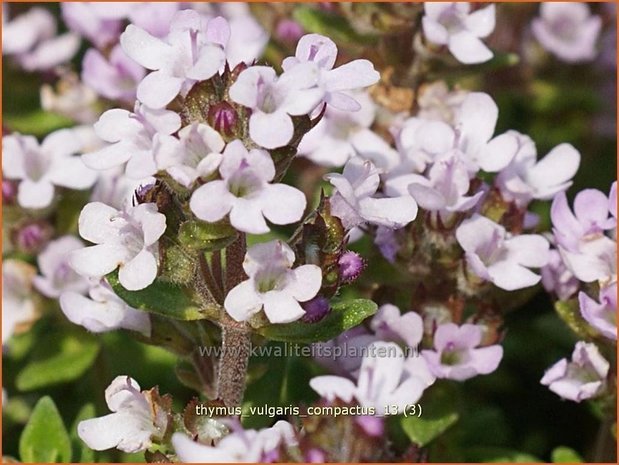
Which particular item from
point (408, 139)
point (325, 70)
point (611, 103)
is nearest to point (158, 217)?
point (325, 70)

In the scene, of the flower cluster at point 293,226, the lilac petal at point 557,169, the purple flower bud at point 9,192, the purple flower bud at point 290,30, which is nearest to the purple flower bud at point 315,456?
the flower cluster at point 293,226

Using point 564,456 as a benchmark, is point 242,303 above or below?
above

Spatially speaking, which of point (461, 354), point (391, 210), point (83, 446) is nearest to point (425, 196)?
point (391, 210)

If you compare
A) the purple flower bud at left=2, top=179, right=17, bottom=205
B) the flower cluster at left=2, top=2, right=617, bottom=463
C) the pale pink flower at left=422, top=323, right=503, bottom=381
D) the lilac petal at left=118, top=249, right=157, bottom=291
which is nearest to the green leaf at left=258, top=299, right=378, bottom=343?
the flower cluster at left=2, top=2, right=617, bottom=463

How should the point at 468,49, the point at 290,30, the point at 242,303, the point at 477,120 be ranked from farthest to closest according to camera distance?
1. the point at 290,30
2. the point at 468,49
3. the point at 477,120
4. the point at 242,303

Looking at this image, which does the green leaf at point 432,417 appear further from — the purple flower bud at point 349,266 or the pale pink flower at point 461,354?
the purple flower bud at point 349,266

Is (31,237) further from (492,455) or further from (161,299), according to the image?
(492,455)

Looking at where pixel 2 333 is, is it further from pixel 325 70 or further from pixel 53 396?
pixel 325 70
